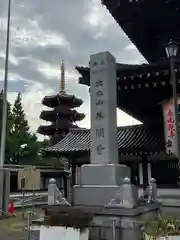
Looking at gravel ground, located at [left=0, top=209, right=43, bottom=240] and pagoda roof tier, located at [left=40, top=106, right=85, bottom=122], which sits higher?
pagoda roof tier, located at [left=40, top=106, right=85, bottom=122]

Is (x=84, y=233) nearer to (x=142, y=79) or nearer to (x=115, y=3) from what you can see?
(x=142, y=79)

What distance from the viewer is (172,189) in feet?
39.2

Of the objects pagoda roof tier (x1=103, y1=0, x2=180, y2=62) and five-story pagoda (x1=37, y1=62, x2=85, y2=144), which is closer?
pagoda roof tier (x1=103, y1=0, x2=180, y2=62)

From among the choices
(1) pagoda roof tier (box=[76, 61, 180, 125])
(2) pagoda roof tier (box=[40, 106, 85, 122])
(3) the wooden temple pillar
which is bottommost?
(3) the wooden temple pillar

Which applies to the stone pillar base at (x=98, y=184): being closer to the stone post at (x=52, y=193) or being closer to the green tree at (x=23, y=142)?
the stone post at (x=52, y=193)

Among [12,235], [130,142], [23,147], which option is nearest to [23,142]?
[23,147]

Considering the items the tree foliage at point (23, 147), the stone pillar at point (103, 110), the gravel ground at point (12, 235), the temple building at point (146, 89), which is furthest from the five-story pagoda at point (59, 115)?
the stone pillar at point (103, 110)

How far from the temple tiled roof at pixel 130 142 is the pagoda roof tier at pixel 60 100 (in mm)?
32047

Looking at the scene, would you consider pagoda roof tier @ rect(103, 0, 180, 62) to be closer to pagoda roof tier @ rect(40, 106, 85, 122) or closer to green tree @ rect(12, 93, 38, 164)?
green tree @ rect(12, 93, 38, 164)

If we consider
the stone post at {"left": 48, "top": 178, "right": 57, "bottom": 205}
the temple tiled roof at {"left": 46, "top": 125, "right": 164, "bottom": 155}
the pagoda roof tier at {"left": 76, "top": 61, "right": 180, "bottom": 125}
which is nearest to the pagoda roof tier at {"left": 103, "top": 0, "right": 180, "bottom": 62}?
the pagoda roof tier at {"left": 76, "top": 61, "right": 180, "bottom": 125}

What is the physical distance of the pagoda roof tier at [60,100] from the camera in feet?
160

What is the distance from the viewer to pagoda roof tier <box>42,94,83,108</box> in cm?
4872

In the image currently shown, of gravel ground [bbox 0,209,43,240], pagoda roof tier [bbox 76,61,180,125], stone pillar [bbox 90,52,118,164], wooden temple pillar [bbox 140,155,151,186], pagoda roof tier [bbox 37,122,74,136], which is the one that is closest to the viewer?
stone pillar [bbox 90,52,118,164]

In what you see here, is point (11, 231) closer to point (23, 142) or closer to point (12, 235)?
point (12, 235)
